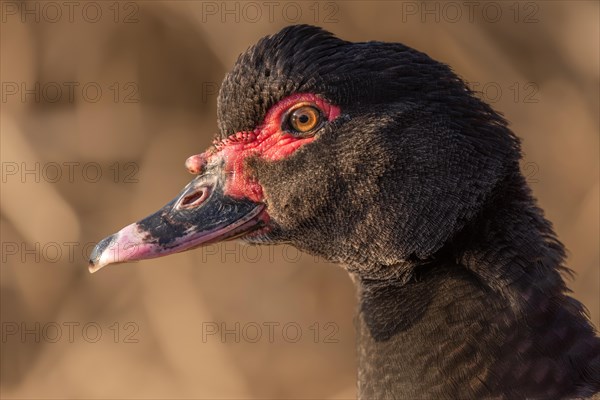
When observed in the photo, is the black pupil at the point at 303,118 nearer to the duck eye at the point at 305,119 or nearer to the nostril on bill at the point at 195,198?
the duck eye at the point at 305,119

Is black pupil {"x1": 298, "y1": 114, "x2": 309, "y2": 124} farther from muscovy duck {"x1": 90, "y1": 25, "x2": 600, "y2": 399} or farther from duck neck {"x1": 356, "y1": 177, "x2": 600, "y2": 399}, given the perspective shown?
duck neck {"x1": 356, "y1": 177, "x2": 600, "y2": 399}

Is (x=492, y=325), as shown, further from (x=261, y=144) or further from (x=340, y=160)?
(x=261, y=144)

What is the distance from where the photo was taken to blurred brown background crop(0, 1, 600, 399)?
6312 millimetres

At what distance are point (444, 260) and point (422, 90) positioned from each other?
61 cm

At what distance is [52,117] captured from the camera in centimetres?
684

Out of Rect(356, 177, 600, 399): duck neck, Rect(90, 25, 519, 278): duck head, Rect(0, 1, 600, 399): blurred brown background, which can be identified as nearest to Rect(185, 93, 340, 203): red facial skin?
Rect(90, 25, 519, 278): duck head

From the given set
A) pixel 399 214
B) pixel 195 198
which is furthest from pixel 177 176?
pixel 399 214

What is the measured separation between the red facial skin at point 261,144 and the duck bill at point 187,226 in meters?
0.04

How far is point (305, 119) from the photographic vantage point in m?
3.21

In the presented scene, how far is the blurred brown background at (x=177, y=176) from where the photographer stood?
20.7 ft

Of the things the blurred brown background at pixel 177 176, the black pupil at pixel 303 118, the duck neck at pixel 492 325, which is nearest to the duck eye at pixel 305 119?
the black pupil at pixel 303 118

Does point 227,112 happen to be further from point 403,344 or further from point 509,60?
point 509,60

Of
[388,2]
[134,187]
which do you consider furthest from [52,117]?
[388,2]

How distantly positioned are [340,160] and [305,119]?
0.20 metres
